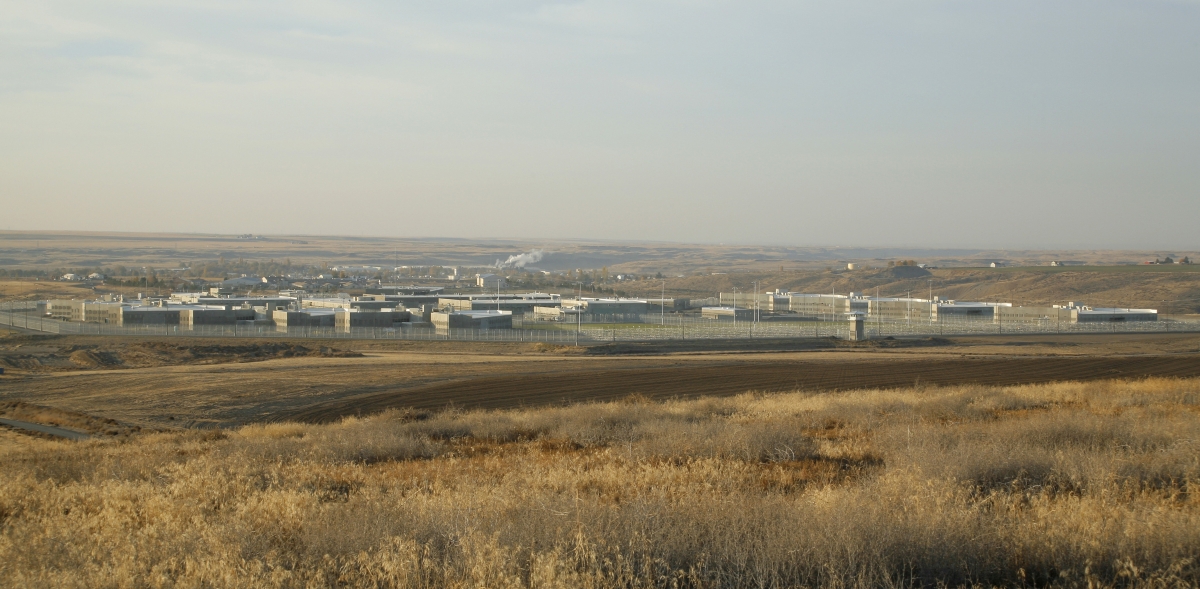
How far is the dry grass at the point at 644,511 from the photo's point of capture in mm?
6016

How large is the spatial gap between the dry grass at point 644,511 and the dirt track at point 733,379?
46.3 ft

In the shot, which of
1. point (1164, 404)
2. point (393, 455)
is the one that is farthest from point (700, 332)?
point (393, 455)

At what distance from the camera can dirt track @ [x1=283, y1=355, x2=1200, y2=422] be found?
2892 cm

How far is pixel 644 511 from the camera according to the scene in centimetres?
703

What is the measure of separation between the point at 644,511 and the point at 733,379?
2862 centimetres

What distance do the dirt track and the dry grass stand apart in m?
14.1

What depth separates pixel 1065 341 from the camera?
195 ft

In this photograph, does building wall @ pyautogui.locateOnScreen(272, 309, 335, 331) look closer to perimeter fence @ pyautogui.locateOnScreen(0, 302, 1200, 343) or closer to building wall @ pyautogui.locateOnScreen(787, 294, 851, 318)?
perimeter fence @ pyautogui.locateOnScreen(0, 302, 1200, 343)

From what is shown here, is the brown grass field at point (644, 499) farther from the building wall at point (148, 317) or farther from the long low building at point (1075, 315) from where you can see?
the long low building at point (1075, 315)

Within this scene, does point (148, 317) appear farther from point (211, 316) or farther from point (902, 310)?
point (902, 310)

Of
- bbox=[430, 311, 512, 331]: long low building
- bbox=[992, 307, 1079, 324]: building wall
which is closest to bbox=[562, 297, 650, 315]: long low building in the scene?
bbox=[430, 311, 512, 331]: long low building

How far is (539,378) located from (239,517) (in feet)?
92.0

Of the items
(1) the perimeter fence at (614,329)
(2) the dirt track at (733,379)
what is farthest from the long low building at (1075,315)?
(2) the dirt track at (733,379)

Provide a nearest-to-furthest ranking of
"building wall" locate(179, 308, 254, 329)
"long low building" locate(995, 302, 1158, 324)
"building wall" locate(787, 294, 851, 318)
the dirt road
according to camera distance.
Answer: the dirt road, "building wall" locate(179, 308, 254, 329), "long low building" locate(995, 302, 1158, 324), "building wall" locate(787, 294, 851, 318)
